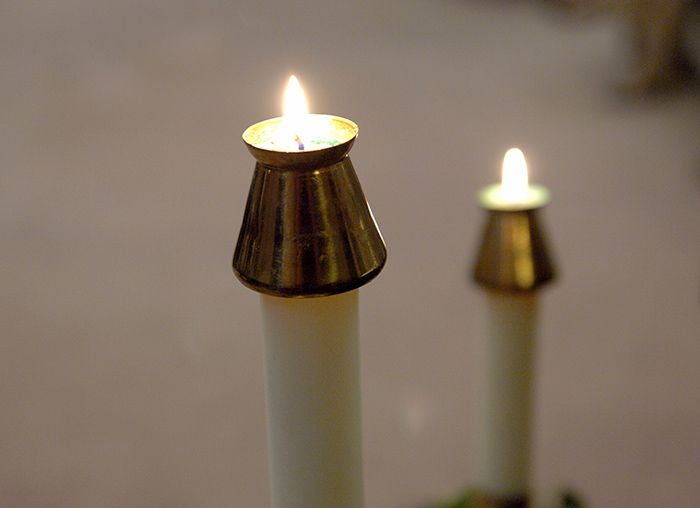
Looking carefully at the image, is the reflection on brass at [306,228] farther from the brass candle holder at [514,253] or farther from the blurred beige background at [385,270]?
the blurred beige background at [385,270]

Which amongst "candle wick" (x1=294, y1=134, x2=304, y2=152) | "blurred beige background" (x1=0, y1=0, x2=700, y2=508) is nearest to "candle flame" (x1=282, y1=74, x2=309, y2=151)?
"candle wick" (x1=294, y1=134, x2=304, y2=152)

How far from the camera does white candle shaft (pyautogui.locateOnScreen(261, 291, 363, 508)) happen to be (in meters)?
0.25

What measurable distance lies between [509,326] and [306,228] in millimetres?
111

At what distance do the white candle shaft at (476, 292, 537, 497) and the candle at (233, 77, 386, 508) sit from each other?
9cm

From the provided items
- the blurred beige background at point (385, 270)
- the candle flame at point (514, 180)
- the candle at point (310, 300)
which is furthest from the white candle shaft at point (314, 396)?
the blurred beige background at point (385, 270)

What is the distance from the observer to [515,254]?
33 cm

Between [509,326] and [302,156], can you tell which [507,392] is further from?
[302,156]

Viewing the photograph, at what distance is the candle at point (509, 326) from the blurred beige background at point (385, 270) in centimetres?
20

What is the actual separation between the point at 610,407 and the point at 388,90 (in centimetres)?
109

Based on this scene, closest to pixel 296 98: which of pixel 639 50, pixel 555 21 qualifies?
pixel 639 50

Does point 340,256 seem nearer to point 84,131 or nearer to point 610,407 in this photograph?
point 610,407

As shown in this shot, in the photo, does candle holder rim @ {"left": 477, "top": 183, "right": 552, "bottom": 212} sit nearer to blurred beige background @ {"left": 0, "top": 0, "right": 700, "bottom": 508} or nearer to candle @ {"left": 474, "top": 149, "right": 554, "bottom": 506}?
candle @ {"left": 474, "top": 149, "right": 554, "bottom": 506}

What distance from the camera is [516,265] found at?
1.07ft

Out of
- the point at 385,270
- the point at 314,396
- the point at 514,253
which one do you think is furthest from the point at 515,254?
the point at 385,270
